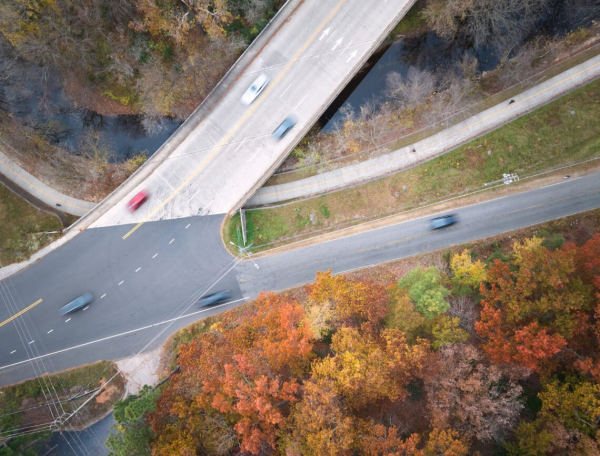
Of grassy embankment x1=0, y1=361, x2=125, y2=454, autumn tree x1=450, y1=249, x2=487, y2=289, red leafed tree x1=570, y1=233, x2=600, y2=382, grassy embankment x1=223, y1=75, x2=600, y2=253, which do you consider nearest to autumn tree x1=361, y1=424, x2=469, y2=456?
red leafed tree x1=570, y1=233, x2=600, y2=382

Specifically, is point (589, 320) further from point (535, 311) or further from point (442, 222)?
point (442, 222)

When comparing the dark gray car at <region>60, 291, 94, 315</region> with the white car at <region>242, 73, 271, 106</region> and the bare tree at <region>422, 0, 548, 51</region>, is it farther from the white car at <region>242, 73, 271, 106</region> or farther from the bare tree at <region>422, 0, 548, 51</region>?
the bare tree at <region>422, 0, 548, 51</region>

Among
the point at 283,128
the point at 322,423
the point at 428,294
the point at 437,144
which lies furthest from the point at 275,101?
the point at 322,423

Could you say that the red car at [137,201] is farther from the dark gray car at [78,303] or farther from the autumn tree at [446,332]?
the autumn tree at [446,332]

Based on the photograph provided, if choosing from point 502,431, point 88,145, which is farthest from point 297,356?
point 88,145

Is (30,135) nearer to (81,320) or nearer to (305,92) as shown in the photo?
(81,320)
